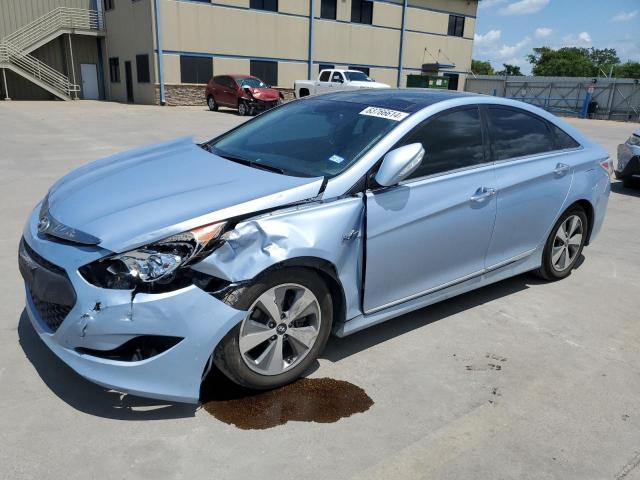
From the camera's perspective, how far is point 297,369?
3.04m

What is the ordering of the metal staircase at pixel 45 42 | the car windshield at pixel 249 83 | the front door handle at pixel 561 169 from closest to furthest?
the front door handle at pixel 561 169 < the car windshield at pixel 249 83 < the metal staircase at pixel 45 42

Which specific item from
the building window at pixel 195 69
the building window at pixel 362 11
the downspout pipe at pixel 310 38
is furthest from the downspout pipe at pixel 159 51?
the building window at pixel 362 11

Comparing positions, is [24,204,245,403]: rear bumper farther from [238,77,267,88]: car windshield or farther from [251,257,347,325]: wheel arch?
[238,77,267,88]: car windshield

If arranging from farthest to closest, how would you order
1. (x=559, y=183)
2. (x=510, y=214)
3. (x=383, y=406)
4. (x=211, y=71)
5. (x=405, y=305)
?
(x=211, y=71) < (x=559, y=183) < (x=510, y=214) < (x=405, y=305) < (x=383, y=406)

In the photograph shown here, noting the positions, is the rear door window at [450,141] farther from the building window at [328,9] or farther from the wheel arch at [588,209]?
the building window at [328,9]

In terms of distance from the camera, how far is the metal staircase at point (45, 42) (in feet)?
94.5

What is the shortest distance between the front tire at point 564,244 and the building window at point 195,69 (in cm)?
2554

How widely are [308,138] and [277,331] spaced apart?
144 cm

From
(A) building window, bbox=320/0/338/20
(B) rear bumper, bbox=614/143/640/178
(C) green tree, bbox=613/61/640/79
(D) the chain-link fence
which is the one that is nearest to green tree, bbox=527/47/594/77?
(C) green tree, bbox=613/61/640/79

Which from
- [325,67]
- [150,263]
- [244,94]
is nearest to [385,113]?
[150,263]

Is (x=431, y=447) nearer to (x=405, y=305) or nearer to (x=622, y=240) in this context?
(x=405, y=305)

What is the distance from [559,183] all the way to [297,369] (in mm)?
2735

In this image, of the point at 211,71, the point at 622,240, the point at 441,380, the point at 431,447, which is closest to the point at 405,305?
the point at 441,380

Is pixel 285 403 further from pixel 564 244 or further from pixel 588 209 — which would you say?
pixel 588 209
